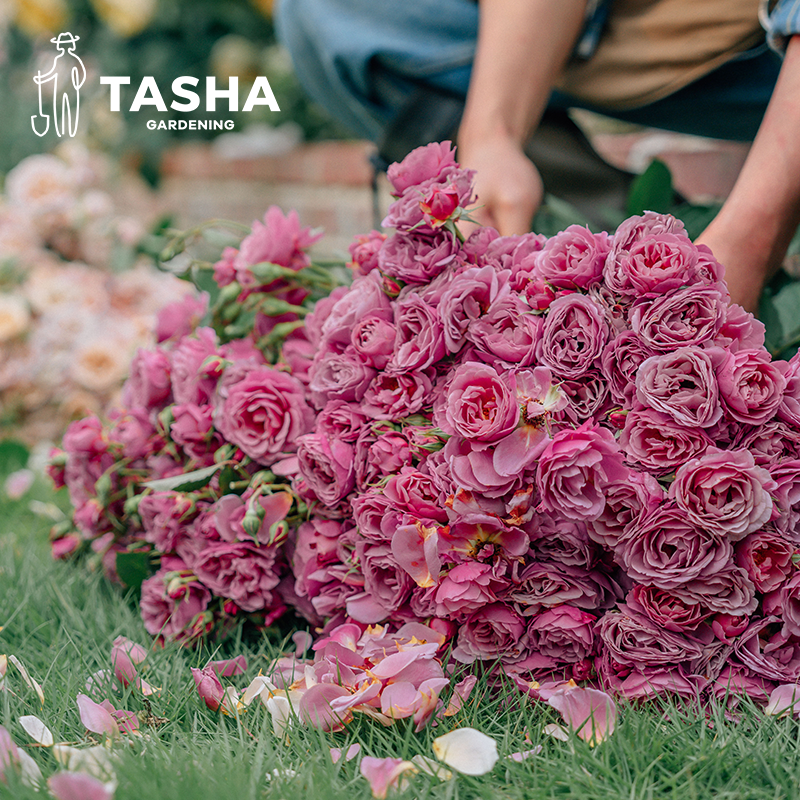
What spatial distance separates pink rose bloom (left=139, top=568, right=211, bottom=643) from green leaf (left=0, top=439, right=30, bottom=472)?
1.07 metres

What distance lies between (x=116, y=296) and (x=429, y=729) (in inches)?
68.0

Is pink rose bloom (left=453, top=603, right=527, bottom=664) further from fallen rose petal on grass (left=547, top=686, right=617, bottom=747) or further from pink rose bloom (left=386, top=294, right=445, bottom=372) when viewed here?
pink rose bloom (left=386, top=294, right=445, bottom=372)

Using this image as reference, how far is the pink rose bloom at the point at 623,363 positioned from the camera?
0.80 m

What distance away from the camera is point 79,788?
602mm

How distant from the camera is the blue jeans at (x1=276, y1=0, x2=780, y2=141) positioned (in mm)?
1410

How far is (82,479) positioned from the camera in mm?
1229

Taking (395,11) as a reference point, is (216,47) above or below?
above

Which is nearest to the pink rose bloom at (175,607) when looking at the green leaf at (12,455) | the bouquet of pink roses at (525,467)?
the bouquet of pink roses at (525,467)

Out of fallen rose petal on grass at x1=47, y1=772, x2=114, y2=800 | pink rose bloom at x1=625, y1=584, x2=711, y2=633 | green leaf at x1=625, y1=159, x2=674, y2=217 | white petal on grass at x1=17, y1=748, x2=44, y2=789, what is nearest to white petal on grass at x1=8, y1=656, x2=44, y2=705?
white petal on grass at x1=17, y1=748, x2=44, y2=789

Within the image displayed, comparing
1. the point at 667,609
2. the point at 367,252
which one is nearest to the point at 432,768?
the point at 667,609

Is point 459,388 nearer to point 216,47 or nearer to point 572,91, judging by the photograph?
point 572,91

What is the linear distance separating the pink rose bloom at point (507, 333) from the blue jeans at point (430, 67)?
Result: 2.45ft

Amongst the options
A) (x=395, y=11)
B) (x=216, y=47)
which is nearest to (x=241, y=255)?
(x=395, y=11)

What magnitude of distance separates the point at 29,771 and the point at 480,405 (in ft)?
1.68
